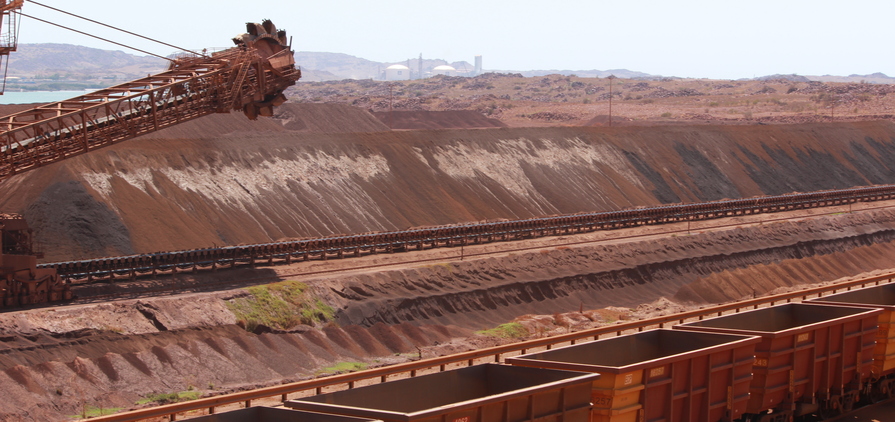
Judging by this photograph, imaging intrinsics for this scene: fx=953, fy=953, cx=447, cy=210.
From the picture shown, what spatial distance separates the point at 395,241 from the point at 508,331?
10.8 meters

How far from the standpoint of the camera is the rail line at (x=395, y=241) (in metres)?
31.5

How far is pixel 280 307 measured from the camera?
29.4 m

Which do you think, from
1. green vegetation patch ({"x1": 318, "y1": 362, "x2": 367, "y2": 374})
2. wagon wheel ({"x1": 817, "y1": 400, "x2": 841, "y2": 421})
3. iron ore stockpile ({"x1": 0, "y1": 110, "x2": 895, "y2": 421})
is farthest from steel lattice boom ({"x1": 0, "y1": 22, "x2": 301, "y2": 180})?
wagon wheel ({"x1": 817, "y1": 400, "x2": 841, "y2": 421})

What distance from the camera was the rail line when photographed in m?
31.5

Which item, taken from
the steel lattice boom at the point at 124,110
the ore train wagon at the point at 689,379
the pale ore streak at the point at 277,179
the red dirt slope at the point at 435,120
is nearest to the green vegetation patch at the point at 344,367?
the steel lattice boom at the point at 124,110

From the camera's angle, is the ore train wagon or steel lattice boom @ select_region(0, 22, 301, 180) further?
steel lattice boom @ select_region(0, 22, 301, 180)

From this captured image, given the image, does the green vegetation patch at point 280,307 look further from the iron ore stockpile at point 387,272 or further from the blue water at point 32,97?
the blue water at point 32,97

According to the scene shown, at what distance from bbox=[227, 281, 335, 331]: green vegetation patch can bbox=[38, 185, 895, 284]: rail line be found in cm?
401

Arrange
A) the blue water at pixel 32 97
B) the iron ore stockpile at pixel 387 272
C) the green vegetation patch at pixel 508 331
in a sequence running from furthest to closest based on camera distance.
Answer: the blue water at pixel 32 97 → the green vegetation patch at pixel 508 331 → the iron ore stockpile at pixel 387 272

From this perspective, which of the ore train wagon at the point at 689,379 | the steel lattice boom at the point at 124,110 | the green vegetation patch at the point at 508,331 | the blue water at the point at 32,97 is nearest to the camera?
the ore train wagon at the point at 689,379

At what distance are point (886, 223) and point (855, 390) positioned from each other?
141 feet

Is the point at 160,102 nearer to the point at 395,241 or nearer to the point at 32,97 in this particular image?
the point at 395,241

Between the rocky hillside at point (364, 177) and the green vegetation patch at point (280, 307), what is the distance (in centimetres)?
784

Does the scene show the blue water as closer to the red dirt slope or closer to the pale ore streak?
the red dirt slope
